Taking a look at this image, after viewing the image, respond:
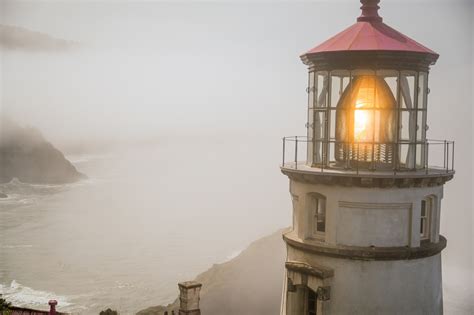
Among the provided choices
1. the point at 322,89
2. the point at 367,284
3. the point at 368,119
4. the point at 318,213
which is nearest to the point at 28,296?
the point at 318,213

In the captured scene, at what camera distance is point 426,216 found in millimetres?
10078

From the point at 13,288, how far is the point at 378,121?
44326mm

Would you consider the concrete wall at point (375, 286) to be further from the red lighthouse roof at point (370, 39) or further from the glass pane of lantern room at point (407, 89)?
the red lighthouse roof at point (370, 39)

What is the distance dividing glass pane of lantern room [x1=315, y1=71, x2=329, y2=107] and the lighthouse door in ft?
10.0

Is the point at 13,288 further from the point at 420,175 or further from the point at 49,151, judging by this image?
the point at 420,175

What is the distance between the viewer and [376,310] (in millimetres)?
9688

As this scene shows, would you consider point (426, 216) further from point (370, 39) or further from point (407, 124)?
point (370, 39)

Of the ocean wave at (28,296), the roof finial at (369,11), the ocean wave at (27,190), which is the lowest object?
the ocean wave at (28,296)

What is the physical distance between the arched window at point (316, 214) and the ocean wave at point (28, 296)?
4023 cm

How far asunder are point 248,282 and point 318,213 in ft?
125

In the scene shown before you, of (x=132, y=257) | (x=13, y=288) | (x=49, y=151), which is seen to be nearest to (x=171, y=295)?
(x=132, y=257)

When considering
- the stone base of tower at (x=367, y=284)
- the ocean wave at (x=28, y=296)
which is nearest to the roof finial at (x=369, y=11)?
the stone base of tower at (x=367, y=284)

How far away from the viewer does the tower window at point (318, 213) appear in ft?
33.2

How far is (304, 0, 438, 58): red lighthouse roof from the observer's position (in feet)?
32.2
